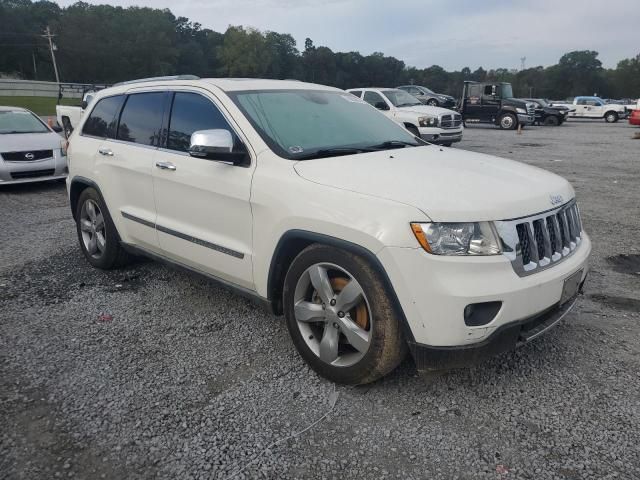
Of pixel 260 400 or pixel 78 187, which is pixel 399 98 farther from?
pixel 260 400

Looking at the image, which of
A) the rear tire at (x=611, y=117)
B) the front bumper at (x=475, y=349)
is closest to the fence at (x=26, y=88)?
the rear tire at (x=611, y=117)

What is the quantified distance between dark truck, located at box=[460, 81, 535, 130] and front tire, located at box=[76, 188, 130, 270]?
24.0 m

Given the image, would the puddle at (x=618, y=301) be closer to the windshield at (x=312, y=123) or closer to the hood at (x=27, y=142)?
the windshield at (x=312, y=123)

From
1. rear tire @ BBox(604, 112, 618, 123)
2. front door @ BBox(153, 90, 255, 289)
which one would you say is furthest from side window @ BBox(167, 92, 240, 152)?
rear tire @ BBox(604, 112, 618, 123)

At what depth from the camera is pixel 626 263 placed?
5.25 m

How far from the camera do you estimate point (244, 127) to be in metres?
3.39

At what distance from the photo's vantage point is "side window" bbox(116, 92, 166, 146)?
415cm

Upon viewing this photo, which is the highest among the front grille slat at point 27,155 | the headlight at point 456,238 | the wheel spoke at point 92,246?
the headlight at point 456,238

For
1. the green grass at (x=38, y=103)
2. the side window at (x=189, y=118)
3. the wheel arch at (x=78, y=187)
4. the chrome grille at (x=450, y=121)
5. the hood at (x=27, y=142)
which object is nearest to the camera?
the side window at (x=189, y=118)

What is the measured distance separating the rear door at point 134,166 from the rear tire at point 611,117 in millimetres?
36470

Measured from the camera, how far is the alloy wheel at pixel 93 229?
4.91 m

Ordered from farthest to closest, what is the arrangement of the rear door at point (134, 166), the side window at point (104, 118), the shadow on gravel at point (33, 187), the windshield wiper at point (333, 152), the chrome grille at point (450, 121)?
the chrome grille at point (450, 121), the shadow on gravel at point (33, 187), the side window at point (104, 118), the rear door at point (134, 166), the windshield wiper at point (333, 152)

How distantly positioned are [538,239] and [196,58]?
10930cm

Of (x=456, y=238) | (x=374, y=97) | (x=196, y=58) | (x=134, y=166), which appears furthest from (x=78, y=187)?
(x=196, y=58)
